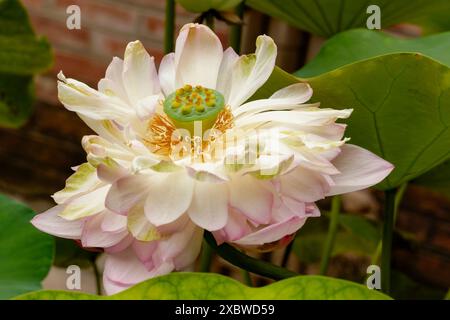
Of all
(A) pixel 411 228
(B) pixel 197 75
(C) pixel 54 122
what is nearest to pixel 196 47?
(B) pixel 197 75

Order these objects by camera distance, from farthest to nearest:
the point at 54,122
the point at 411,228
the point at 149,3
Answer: the point at 54,122, the point at 149,3, the point at 411,228

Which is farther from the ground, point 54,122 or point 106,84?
point 106,84

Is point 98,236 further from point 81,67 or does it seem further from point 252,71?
point 81,67

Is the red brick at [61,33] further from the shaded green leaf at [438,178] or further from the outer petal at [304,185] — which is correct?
the outer petal at [304,185]

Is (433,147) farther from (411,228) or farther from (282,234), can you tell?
(411,228)

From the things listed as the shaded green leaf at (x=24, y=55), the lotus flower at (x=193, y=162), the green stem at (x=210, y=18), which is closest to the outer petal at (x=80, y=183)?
the lotus flower at (x=193, y=162)

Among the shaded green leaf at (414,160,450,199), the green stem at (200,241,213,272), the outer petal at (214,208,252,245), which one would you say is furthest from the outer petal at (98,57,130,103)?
the shaded green leaf at (414,160,450,199)
